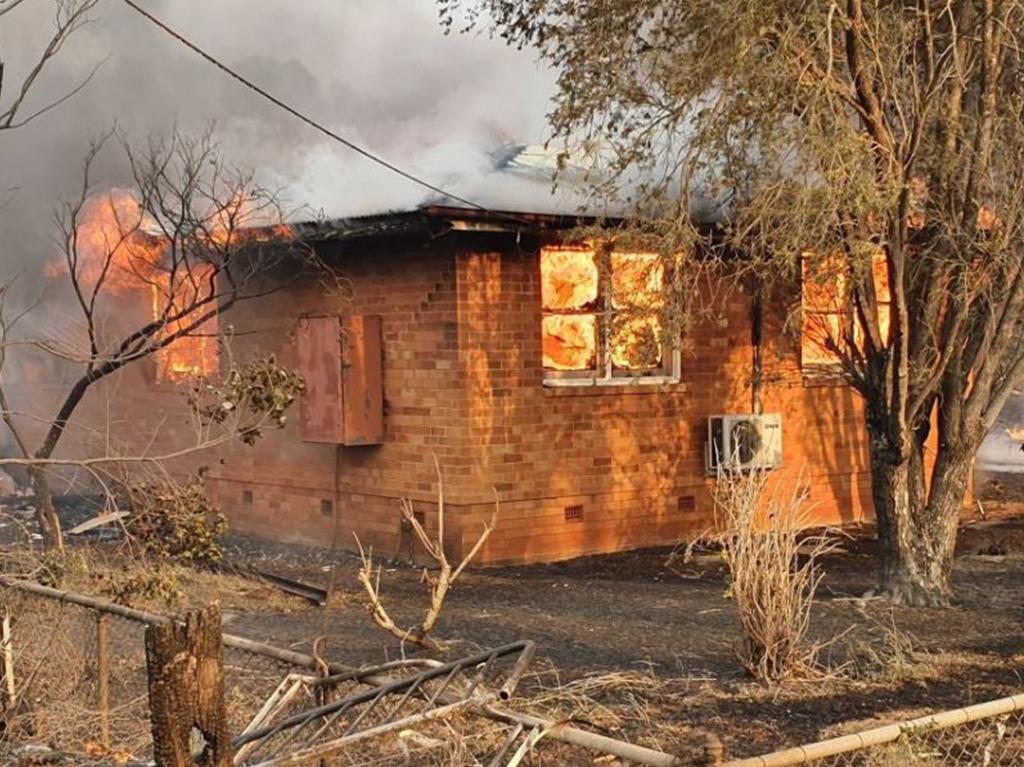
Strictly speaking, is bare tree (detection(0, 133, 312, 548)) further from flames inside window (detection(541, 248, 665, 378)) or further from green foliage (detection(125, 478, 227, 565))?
flames inside window (detection(541, 248, 665, 378))

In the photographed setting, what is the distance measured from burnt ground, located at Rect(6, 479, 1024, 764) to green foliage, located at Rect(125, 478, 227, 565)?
672 millimetres

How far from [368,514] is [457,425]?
164cm

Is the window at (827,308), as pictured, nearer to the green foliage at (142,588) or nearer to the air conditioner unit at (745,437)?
the air conditioner unit at (745,437)

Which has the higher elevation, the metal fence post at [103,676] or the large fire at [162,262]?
the large fire at [162,262]

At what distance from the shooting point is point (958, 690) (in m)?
6.77

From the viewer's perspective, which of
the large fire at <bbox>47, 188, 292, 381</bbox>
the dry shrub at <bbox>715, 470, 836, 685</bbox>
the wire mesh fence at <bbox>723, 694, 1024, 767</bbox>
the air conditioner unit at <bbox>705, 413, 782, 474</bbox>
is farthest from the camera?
the air conditioner unit at <bbox>705, 413, 782, 474</bbox>

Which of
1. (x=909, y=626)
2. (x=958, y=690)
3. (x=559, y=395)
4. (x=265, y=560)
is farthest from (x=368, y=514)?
(x=958, y=690)

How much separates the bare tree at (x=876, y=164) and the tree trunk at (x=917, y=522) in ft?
0.05

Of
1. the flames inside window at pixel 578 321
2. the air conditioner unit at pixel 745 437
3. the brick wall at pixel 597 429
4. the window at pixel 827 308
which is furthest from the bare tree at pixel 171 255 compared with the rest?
the air conditioner unit at pixel 745 437

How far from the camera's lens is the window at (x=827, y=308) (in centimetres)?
901

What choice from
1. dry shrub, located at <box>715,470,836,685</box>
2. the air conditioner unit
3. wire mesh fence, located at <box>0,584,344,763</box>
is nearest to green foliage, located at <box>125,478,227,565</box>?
wire mesh fence, located at <box>0,584,344,763</box>

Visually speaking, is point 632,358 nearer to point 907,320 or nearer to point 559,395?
point 559,395

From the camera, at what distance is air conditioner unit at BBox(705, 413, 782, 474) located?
Result: 42.0ft

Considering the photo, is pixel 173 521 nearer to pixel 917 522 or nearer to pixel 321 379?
pixel 321 379
